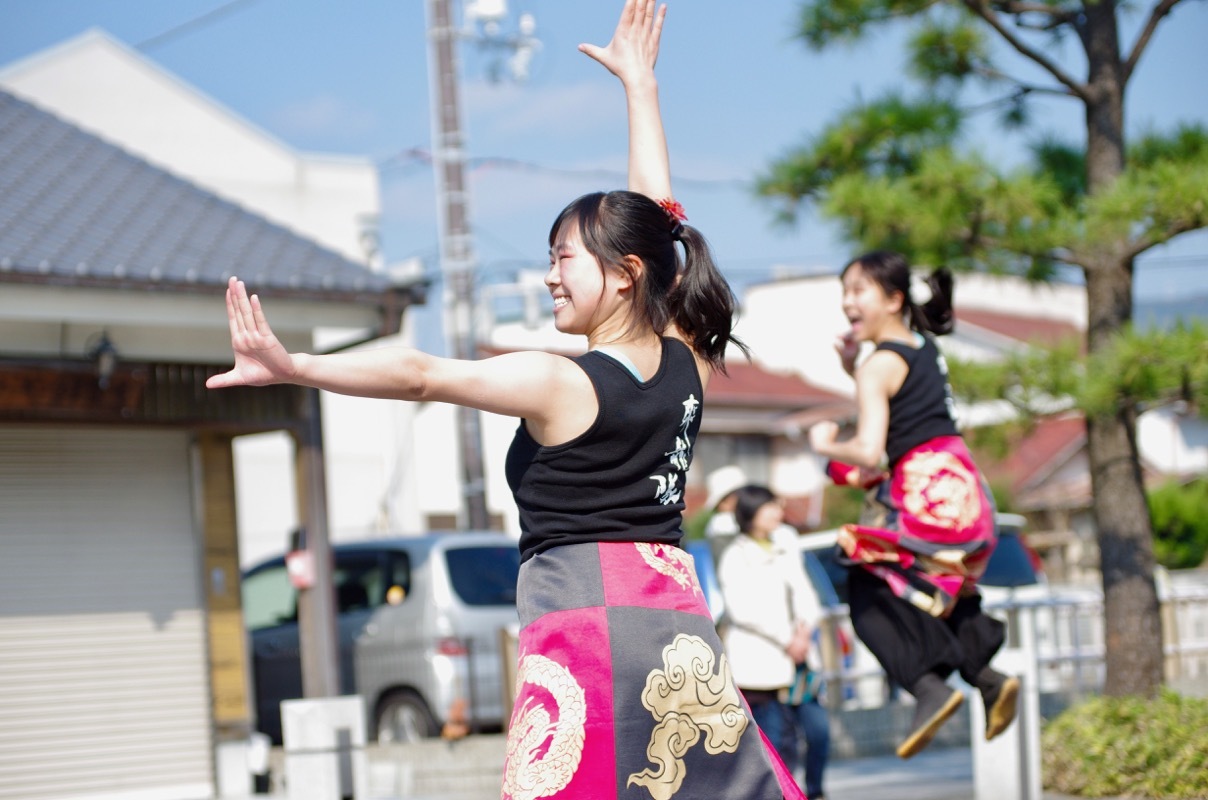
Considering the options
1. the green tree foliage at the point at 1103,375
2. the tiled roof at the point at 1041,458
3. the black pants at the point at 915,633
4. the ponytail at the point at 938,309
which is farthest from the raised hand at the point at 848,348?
the tiled roof at the point at 1041,458

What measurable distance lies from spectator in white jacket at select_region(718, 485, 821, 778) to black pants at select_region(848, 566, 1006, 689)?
8.10 ft

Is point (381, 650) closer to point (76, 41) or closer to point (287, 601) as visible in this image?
point (287, 601)

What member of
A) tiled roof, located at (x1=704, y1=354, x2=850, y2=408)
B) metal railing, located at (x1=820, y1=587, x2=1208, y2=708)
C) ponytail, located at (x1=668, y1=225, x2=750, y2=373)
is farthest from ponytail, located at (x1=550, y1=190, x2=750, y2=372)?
tiled roof, located at (x1=704, y1=354, x2=850, y2=408)

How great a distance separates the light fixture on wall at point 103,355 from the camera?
30.1 ft

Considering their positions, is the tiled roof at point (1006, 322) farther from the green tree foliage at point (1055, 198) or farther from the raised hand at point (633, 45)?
the raised hand at point (633, 45)

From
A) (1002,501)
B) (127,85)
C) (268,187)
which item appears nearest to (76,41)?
(127,85)

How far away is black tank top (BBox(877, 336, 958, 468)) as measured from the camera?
498cm

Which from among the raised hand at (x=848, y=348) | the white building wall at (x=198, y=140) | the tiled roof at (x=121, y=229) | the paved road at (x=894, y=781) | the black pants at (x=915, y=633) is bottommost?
the paved road at (x=894, y=781)

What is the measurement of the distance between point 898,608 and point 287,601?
30.3 ft

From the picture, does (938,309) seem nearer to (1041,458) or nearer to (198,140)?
(198,140)

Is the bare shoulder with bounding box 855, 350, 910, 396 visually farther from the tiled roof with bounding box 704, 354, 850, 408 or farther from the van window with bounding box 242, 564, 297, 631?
Answer: the tiled roof with bounding box 704, 354, 850, 408

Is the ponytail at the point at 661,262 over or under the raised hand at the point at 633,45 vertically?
under

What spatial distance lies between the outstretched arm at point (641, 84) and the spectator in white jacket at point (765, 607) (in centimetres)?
424

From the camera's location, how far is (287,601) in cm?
1327
